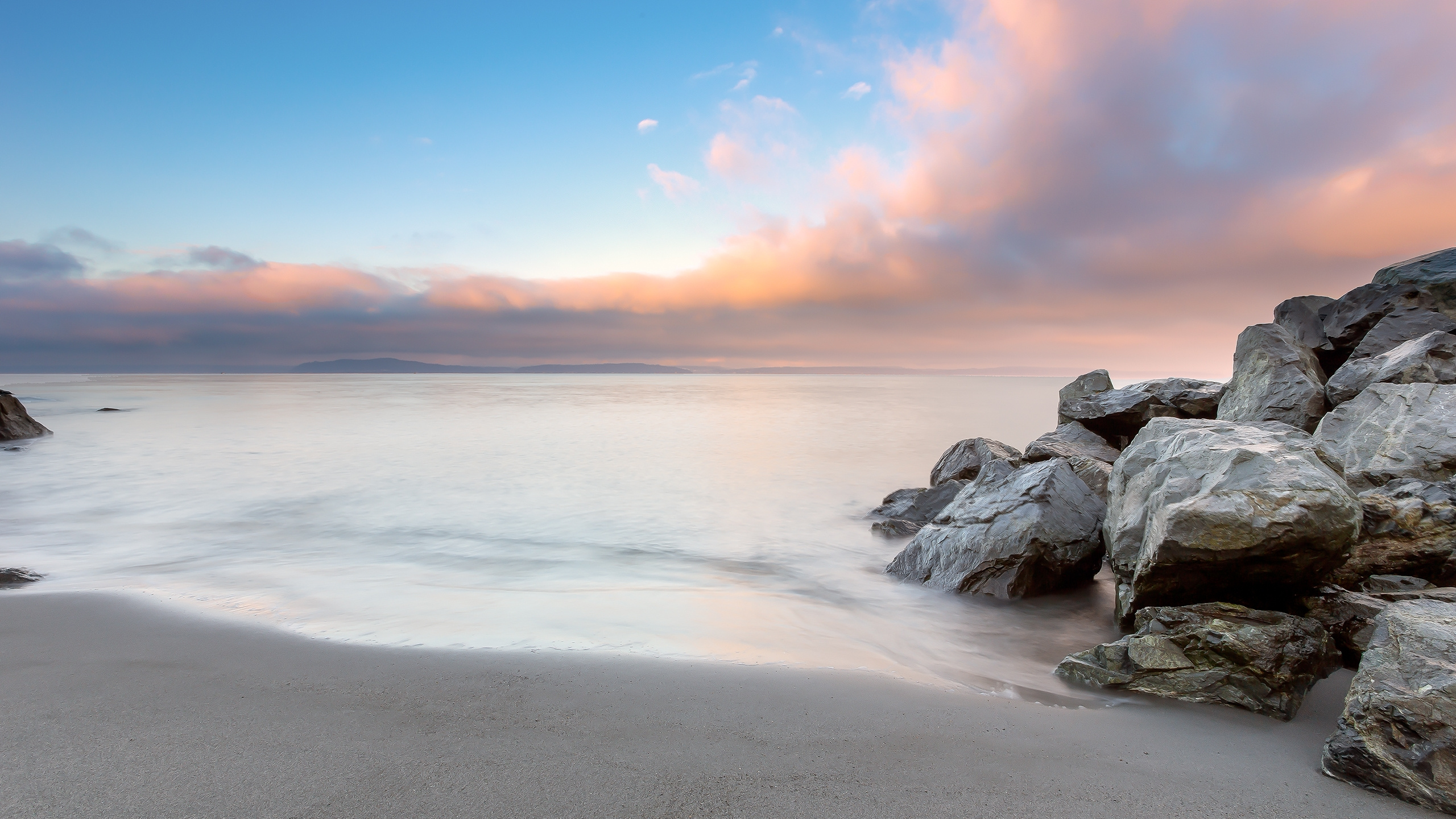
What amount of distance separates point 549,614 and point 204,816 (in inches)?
107

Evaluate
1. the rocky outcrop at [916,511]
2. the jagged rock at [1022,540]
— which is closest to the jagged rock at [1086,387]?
the rocky outcrop at [916,511]

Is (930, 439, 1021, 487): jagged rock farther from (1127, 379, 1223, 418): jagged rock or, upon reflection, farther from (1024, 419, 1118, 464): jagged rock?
(1127, 379, 1223, 418): jagged rock

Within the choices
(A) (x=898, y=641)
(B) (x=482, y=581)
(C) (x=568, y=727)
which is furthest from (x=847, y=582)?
(C) (x=568, y=727)

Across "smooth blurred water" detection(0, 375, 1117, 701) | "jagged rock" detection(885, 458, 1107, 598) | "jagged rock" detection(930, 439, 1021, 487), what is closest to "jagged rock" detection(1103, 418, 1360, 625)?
"smooth blurred water" detection(0, 375, 1117, 701)

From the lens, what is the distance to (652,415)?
3409 centimetres

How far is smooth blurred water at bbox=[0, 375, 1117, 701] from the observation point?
4.62m

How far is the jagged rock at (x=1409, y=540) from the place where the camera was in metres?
4.12

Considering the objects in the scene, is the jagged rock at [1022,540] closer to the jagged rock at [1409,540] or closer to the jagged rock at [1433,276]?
the jagged rock at [1409,540]

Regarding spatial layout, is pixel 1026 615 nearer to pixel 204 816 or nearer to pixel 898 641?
pixel 898 641

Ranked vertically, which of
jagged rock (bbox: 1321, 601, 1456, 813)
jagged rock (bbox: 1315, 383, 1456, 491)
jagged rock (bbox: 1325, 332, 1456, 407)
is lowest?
jagged rock (bbox: 1321, 601, 1456, 813)

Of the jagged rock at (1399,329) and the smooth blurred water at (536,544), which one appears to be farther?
the jagged rock at (1399,329)

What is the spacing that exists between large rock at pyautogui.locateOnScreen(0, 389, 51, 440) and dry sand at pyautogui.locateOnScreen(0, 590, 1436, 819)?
63.8ft

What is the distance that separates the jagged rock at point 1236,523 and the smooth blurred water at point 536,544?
897 millimetres

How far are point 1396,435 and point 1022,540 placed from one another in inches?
122
